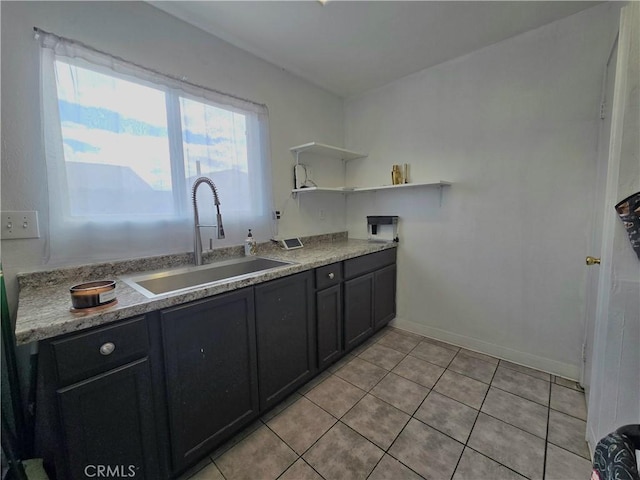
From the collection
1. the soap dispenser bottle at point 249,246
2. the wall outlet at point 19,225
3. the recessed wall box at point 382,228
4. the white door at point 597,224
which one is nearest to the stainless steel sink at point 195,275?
the soap dispenser bottle at point 249,246

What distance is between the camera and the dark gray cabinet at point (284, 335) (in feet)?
4.77

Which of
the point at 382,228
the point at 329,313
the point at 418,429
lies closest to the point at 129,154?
the point at 329,313

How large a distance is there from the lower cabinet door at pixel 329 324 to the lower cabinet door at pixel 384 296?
503 millimetres

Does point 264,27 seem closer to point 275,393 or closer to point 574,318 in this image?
point 275,393

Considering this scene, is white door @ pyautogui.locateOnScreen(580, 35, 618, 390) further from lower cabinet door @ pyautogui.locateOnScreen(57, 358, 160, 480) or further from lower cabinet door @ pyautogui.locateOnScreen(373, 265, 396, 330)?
lower cabinet door @ pyautogui.locateOnScreen(57, 358, 160, 480)

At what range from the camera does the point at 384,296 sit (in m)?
2.48

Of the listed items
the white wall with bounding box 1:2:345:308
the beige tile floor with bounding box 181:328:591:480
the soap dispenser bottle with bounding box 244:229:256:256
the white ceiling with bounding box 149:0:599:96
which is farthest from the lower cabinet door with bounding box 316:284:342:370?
the white ceiling with bounding box 149:0:599:96

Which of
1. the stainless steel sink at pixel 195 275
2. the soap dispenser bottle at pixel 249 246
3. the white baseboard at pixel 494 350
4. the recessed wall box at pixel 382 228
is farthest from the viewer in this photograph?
the recessed wall box at pixel 382 228

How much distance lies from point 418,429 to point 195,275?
1567 millimetres

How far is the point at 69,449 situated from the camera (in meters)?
0.87

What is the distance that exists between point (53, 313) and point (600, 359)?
7.35ft

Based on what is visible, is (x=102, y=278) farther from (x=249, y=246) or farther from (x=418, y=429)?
(x=418, y=429)

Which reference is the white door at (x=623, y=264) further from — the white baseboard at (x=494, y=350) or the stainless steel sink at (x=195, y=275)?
the stainless steel sink at (x=195, y=275)

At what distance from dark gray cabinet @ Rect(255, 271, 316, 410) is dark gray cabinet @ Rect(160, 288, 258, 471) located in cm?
6
